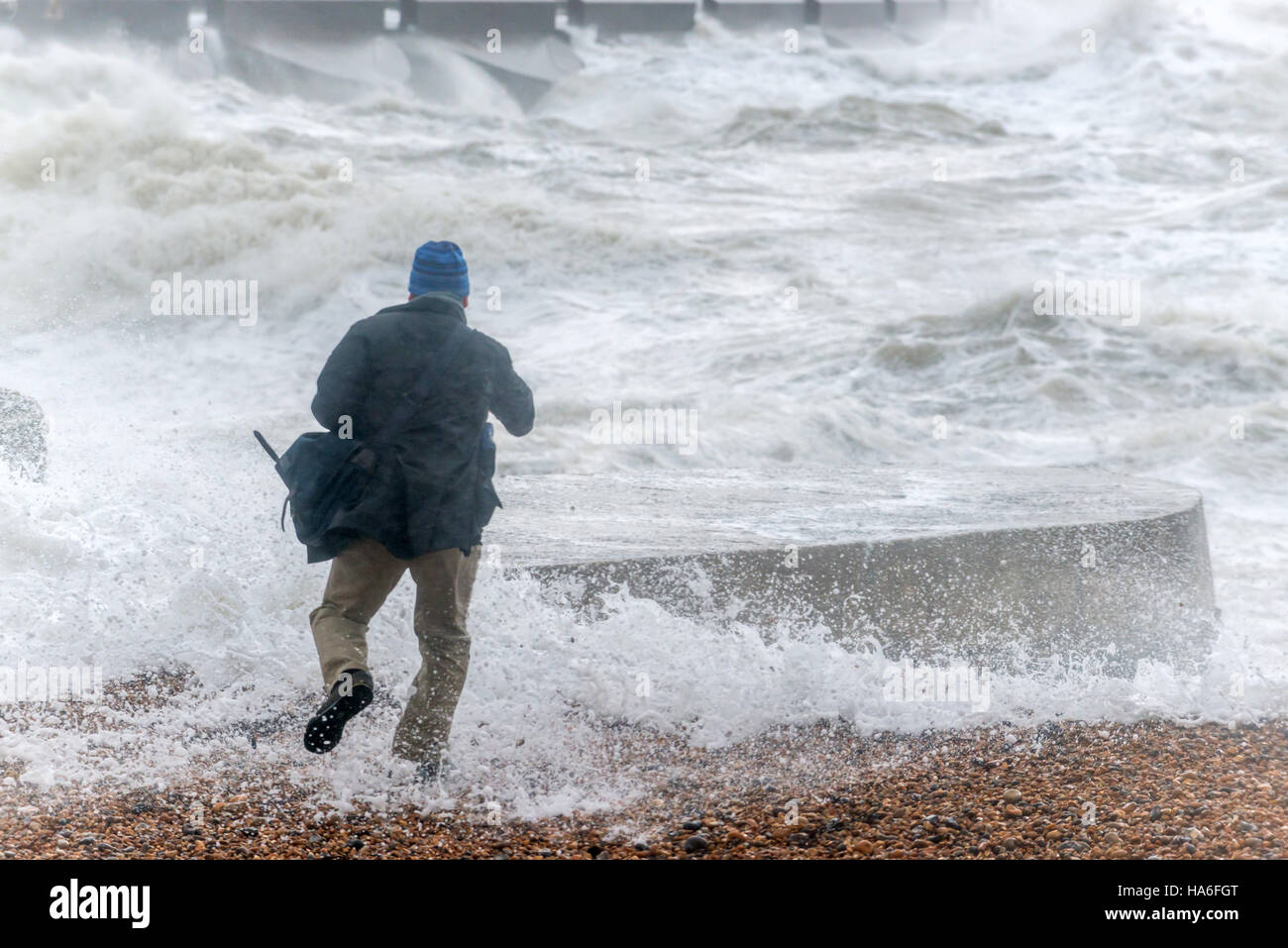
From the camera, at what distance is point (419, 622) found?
148 inches

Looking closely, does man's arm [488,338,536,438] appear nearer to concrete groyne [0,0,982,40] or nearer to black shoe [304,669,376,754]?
black shoe [304,669,376,754]

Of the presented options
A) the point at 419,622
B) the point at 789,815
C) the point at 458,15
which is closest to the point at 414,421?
the point at 419,622

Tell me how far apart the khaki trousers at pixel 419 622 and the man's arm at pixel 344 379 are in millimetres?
382

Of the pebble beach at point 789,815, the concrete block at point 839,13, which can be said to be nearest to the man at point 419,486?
the pebble beach at point 789,815

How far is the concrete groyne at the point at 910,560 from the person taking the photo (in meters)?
5.01

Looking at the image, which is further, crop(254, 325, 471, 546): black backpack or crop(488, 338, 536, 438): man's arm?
crop(488, 338, 536, 438): man's arm

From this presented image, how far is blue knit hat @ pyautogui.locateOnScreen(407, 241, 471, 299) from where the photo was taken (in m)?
3.78

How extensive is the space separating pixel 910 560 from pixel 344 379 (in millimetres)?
2568

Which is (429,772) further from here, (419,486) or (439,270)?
(439,270)

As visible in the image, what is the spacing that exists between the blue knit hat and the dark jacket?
13 centimetres

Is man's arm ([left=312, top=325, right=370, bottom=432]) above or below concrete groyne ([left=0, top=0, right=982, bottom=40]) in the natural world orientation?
below

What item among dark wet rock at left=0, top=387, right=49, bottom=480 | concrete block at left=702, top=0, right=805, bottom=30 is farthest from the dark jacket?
concrete block at left=702, top=0, right=805, bottom=30

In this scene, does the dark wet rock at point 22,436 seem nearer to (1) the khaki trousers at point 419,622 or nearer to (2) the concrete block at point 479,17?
(1) the khaki trousers at point 419,622

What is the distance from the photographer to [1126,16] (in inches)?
1188
